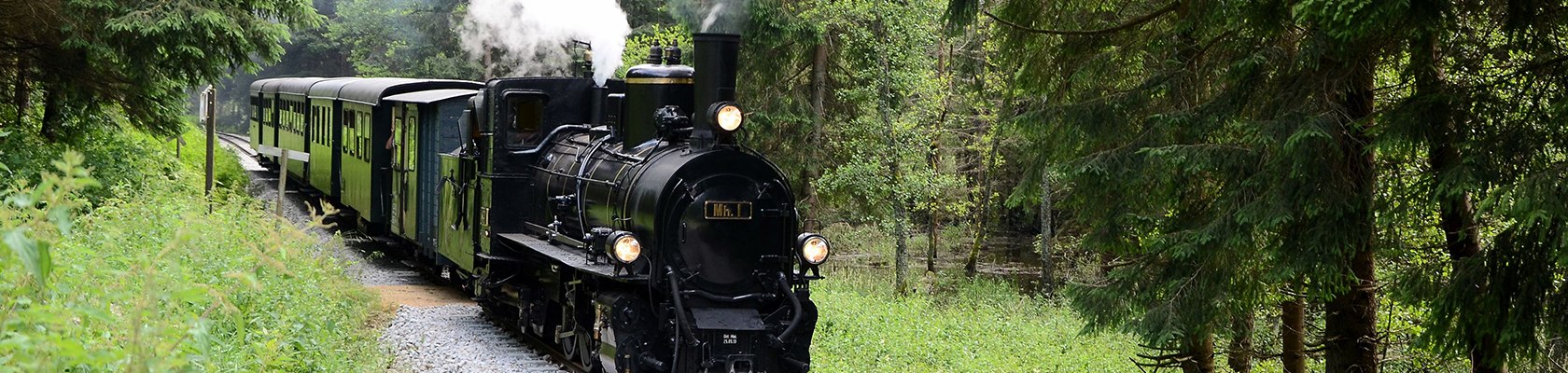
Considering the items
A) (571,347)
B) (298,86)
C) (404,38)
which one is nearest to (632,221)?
(571,347)

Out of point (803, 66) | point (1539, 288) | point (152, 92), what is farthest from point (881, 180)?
point (1539, 288)

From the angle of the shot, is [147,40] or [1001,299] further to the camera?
[1001,299]

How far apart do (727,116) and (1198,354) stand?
5131 millimetres

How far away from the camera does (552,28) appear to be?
14961 mm

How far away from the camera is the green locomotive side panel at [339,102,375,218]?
17.5 m

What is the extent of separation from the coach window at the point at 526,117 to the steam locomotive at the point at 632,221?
13mm

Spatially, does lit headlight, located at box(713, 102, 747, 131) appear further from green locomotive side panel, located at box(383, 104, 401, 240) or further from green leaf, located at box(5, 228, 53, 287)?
green locomotive side panel, located at box(383, 104, 401, 240)

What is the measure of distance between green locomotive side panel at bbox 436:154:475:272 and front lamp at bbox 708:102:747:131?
363 centimetres

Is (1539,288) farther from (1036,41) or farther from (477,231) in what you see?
(477,231)

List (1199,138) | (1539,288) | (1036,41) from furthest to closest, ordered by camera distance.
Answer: (1036,41), (1199,138), (1539,288)

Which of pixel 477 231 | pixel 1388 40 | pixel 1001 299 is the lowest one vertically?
pixel 1001 299

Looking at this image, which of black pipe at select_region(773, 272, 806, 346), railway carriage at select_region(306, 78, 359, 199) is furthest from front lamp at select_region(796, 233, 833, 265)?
railway carriage at select_region(306, 78, 359, 199)

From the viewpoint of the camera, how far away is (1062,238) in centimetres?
3130

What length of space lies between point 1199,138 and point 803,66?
14.6 m
